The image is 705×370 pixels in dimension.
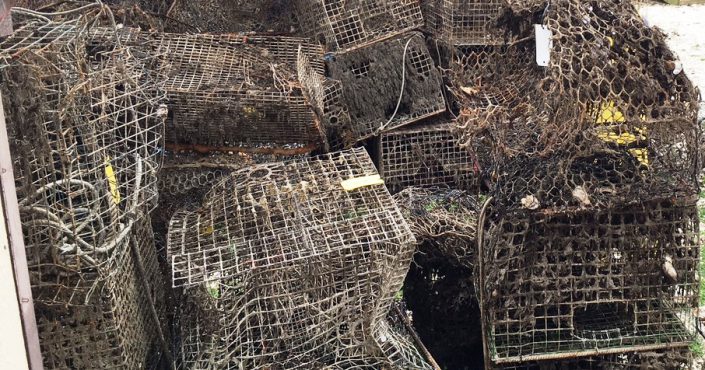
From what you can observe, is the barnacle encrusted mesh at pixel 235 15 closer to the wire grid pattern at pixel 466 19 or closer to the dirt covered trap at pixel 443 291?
the wire grid pattern at pixel 466 19

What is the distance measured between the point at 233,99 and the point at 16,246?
1.52 meters

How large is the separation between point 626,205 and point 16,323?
1.90 meters

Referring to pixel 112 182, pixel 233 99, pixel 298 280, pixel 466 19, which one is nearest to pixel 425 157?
pixel 466 19

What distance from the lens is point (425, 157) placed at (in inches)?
159

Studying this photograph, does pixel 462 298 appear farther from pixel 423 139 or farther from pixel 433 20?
pixel 433 20

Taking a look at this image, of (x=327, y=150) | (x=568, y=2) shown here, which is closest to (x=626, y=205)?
(x=568, y=2)

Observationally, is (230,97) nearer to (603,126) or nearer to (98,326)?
(98,326)

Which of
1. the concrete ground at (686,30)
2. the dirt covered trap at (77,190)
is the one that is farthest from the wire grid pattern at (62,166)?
the concrete ground at (686,30)

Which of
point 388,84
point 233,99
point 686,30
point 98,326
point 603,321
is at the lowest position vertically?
point 603,321

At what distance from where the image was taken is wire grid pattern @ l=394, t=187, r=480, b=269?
3205 mm

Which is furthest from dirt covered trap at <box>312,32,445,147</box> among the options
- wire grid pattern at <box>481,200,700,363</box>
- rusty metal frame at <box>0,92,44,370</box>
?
rusty metal frame at <box>0,92,44,370</box>

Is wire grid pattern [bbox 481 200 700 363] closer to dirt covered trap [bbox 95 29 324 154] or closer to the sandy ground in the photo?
dirt covered trap [bbox 95 29 324 154]

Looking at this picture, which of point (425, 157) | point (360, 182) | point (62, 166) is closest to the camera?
point (62, 166)

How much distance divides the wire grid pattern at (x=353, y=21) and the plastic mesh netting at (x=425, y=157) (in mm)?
489
